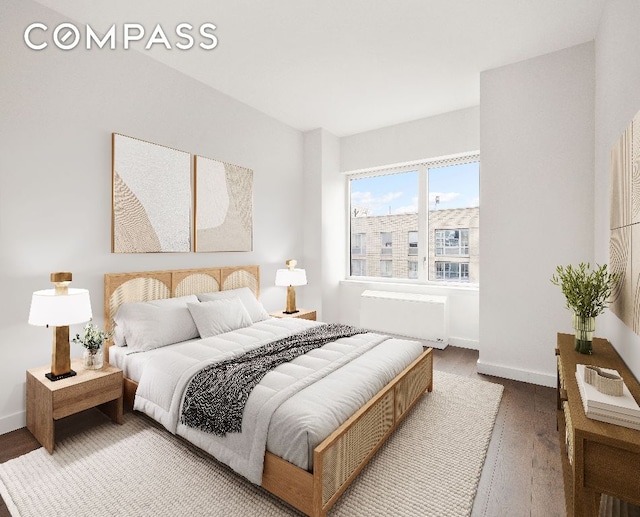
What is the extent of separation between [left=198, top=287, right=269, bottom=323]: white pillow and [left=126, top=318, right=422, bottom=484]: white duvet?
0.51m

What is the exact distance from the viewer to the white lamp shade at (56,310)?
214 centimetres

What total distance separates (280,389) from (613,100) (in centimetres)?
291

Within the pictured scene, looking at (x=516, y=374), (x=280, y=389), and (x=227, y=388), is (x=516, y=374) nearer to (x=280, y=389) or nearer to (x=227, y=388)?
(x=280, y=389)

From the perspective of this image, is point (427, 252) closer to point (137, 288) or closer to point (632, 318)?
point (632, 318)

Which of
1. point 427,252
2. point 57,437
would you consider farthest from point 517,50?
point 57,437

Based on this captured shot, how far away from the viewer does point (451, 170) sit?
184 inches

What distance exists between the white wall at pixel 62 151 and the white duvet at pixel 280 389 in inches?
30.1

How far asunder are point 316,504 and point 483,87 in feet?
12.8

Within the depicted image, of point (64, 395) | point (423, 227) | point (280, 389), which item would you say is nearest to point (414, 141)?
point (423, 227)

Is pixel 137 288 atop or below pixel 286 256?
below

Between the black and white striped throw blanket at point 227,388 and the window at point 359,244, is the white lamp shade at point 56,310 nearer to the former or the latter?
the black and white striped throw blanket at point 227,388

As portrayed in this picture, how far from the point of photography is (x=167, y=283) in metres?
3.32

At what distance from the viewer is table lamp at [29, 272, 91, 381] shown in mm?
2146

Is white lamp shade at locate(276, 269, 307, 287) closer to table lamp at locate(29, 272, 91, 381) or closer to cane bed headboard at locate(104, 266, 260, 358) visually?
cane bed headboard at locate(104, 266, 260, 358)
